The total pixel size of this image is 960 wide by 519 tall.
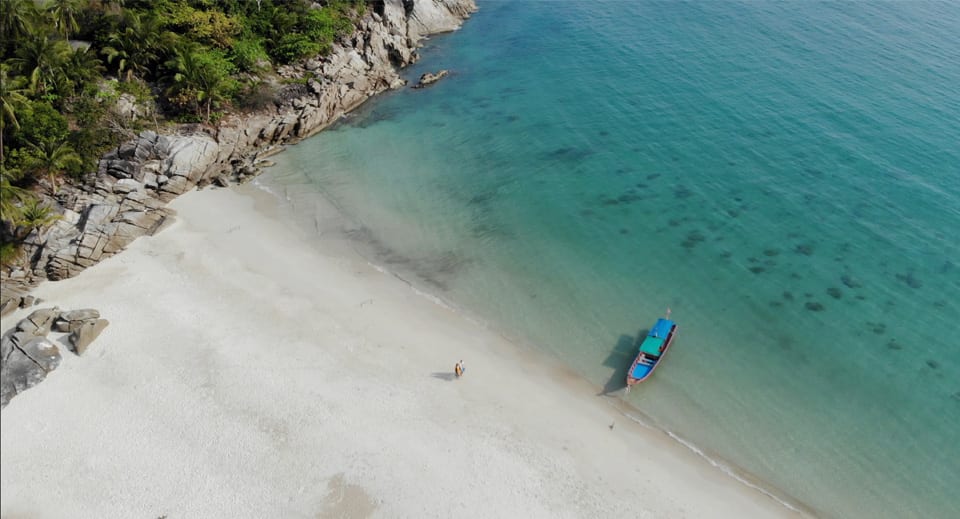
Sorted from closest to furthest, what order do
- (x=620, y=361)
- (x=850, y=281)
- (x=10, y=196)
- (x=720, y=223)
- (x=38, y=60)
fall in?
(x=620, y=361)
(x=10, y=196)
(x=850, y=281)
(x=38, y=60)
(x=720, y=223)

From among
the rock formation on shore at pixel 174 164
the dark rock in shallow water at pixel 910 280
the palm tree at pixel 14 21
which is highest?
the palm tree at pixel 14 21

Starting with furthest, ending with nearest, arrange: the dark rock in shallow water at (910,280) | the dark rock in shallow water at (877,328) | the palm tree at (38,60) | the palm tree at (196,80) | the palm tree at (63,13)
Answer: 1. the palm tree at (196,80)
2. the palm tree at (63,13)
3. the palm tree at (38,60)
4. the dark rock in shallow water at (910,280)
5. the dark rock in shallow water at (877,328)

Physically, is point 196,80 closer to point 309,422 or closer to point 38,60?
point 38,60

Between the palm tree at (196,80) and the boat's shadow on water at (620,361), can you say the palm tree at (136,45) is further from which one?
the boat's shadow on water at (620,361)

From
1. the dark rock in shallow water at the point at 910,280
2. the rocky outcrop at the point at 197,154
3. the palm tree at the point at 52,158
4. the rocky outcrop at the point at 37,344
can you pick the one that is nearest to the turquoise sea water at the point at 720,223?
the dark rock in shallow water at the point at 910,280

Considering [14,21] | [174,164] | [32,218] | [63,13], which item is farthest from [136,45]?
[32,218]

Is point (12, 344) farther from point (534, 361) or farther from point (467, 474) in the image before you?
point (534, 361)

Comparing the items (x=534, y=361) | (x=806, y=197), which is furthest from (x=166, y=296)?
(x=806, y=197)

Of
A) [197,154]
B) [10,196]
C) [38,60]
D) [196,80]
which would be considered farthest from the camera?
[196,80]
